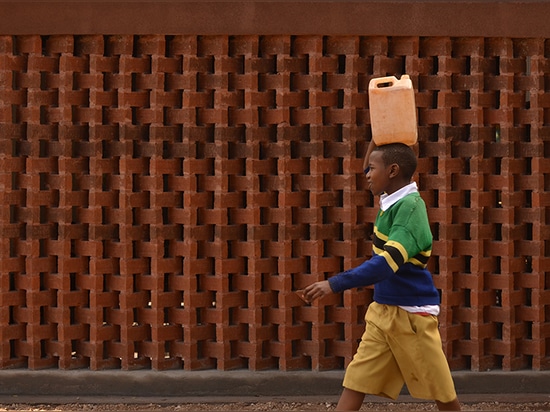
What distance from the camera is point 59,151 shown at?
22.0ft

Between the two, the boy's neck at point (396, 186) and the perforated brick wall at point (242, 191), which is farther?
the perforated brick wall at point (242, 191)

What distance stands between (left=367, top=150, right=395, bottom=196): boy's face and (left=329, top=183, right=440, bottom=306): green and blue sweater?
64 mm

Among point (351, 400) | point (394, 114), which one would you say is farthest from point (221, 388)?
point (394, 114)

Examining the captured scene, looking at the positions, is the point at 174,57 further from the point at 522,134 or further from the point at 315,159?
the point at 522,134

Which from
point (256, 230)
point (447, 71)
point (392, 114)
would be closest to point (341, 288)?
point (392, 114)

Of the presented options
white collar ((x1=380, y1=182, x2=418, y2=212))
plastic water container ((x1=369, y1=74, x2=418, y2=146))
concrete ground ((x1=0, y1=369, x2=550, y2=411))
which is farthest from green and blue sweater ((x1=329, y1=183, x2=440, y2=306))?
concrete ground ((x1=0, y1=369, x2=550, y2=411))

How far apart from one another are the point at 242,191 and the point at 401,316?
7.13 feet

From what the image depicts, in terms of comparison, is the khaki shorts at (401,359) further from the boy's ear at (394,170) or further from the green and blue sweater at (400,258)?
→ the boy's ear at (394,170)

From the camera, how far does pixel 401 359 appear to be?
190 inches

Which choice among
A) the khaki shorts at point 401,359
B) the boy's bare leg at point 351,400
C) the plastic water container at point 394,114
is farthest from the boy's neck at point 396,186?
the boy's bare leg at point 351,400

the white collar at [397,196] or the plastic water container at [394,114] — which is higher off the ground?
the plastic water container at [394,114]

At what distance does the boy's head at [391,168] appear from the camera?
4.90m

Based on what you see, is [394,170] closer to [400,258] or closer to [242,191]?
[400,258]

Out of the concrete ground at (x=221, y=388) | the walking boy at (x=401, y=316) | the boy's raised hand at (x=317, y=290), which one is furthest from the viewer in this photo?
the concrete ground at (x=221, y=388)
